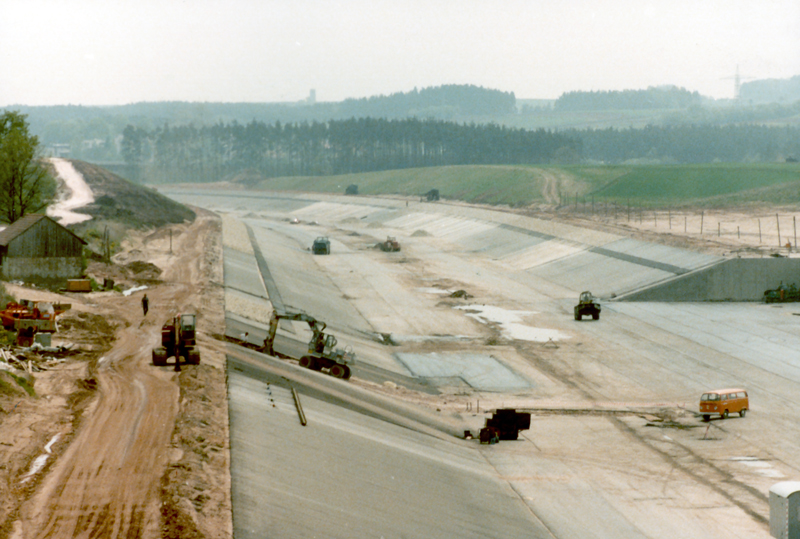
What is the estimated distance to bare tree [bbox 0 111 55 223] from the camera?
70312 millimetres

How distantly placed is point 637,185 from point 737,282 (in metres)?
77.6

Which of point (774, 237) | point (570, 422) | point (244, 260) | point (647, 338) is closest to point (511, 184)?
point (774, 237)

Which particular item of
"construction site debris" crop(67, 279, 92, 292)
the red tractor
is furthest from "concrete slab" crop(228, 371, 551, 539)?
"construction site debris" crop(67, 279, 92, 292)

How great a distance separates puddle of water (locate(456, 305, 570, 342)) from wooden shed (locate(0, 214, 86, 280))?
29890mm

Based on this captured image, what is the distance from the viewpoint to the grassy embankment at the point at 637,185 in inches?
4978

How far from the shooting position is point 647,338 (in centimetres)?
5825

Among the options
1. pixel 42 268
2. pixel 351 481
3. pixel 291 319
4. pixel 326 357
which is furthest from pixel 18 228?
pixel 351 481

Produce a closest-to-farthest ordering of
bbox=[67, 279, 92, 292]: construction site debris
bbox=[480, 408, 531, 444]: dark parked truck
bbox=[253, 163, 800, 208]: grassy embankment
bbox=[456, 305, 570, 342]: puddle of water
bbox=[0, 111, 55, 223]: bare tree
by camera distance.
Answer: bbox=[480, 408, 531, 444]: dark parked truck < bbox=[67, 279, 92, 292]: construction site debris < bbox=[456, 305, 570, 342]: puddle of water < bbox=[0, 111, 55, 223]: bare tree < bbox=[253, 163, 800, 208]: grassy embankment

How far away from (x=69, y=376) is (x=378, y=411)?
41.4ft

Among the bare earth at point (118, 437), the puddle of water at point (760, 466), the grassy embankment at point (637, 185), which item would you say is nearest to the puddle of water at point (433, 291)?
the bare earth at point (118, 437)

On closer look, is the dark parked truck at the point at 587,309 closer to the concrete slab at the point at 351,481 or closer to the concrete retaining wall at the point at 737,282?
the concrete retaining wall at the point at 737,282

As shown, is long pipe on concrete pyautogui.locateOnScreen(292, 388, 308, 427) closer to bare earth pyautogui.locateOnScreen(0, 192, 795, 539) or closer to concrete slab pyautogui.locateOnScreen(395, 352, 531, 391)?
bare earth pyautogui.locateOnScreen(0, 192, 795, 539)

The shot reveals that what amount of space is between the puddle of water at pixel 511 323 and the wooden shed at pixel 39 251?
29890 mm

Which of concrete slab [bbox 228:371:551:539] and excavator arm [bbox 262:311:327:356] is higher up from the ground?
excavator arm [bbox 262:311:327:356]
